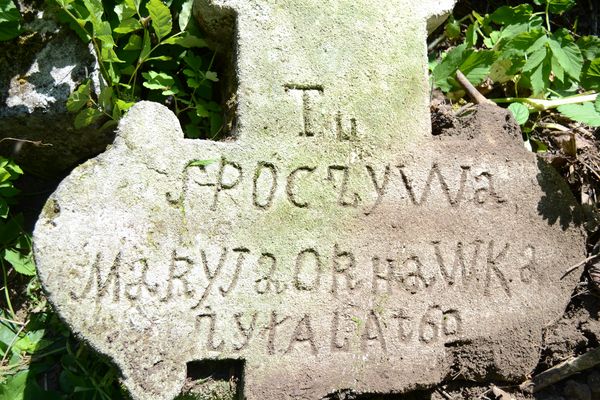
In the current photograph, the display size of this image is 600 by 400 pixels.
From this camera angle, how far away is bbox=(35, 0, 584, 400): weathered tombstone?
2.10m

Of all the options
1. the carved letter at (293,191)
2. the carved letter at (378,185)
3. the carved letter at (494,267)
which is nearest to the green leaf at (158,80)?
the carved letter at (293,191)

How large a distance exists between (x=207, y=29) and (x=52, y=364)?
4.62ft

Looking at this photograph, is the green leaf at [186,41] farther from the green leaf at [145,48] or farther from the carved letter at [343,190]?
the carved letter at [343,190]

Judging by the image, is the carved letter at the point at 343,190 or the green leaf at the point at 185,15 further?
the green leaf at the point at 185,15

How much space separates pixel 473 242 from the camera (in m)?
2.40

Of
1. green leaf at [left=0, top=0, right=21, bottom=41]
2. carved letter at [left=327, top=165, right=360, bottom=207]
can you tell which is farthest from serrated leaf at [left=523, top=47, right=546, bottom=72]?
A: green leaf at [left=0, top=0, right=21, bottom=41]

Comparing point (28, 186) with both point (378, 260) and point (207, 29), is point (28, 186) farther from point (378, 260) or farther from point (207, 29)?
point (378, 260)

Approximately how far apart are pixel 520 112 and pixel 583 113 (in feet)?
0.81

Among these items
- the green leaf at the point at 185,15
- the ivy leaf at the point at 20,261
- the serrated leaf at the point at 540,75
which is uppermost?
the green leaf at the point at 185,15

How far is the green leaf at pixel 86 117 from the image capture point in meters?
2.43

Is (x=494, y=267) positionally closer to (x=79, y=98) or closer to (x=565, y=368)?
(x=565, y=368)

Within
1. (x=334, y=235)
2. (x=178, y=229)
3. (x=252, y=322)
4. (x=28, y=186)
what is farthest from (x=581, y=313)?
(x=28, y=186)

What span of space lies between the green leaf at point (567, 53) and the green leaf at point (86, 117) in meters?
1.70

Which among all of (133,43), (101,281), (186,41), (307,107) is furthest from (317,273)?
(133,43)
